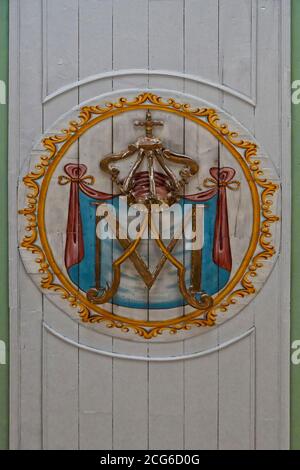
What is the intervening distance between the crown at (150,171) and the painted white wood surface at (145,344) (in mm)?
54

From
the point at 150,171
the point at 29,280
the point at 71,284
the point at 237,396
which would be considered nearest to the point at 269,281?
the point at 237,396

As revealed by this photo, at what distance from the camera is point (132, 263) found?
5.22 feet

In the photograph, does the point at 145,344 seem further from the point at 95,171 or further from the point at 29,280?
the point at 95,171

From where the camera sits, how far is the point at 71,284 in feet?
5.25

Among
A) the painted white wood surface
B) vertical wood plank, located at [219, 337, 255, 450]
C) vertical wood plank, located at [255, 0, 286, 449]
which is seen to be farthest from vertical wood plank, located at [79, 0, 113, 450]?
vertical wood plank, located at [255, 0, 286, 449]

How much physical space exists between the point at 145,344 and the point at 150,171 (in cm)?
48

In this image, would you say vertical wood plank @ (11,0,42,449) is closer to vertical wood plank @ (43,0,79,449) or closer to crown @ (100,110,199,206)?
vertical wood plank @ (43,0,79,449)

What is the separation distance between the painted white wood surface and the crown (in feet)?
0.18

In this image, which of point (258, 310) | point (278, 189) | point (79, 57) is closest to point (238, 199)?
point (278, 189)

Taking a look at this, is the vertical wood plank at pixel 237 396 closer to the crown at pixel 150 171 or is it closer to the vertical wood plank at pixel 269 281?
the vertical wood plank at pixel 269 281

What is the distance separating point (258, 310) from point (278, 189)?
1.12ft

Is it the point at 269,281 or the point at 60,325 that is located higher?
the point at 269,281

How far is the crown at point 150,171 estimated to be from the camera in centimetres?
158

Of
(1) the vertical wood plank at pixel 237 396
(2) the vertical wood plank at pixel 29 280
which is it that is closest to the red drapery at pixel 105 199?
(2) the vertical wood plank at pixel 29 280
